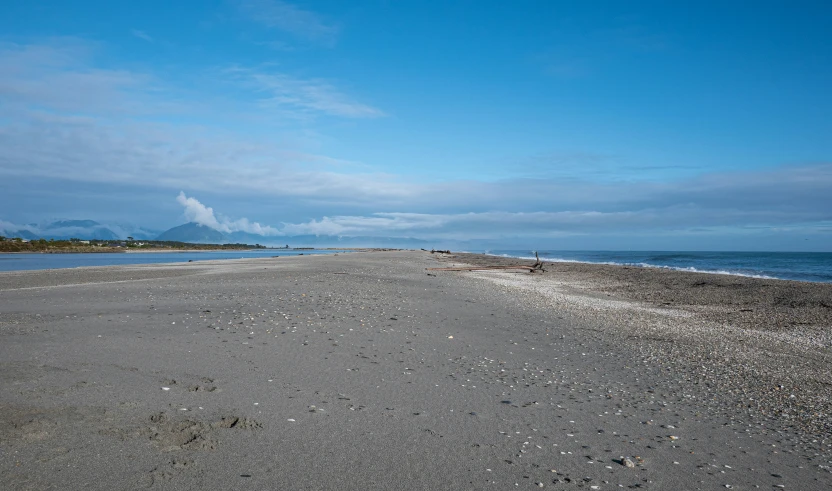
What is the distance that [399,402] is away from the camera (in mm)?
6711

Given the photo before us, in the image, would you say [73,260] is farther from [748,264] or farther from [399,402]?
[748,264]

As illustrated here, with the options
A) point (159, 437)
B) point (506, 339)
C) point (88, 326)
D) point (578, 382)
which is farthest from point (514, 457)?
point (88, 326)

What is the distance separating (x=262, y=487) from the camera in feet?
14.3

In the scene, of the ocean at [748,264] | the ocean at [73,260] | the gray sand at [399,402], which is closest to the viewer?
the gray sand at [399,402]

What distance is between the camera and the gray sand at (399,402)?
4.72 m

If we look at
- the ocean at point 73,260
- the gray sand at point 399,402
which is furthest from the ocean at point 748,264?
the ocean at point 73,260

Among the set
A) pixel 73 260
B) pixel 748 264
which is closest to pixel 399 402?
pixel 73 260

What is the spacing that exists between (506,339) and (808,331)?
9.28m

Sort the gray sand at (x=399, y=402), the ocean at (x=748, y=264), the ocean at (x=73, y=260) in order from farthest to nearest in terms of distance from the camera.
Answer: the ocean at (x=73, y=260) → the ocean at (x=748, y=264) → the gray sand at (x=399, y=402)

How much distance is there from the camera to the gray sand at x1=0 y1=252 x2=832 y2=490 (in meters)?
4.72

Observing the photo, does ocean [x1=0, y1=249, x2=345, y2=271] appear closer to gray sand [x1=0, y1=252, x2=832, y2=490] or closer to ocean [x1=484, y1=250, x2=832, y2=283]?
gray sand [x1=0, y1=252, x2=832, y2=490]

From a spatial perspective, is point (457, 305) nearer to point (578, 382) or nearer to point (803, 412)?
point (578, 382)

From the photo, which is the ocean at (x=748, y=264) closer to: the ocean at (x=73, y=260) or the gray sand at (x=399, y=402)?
the gray sand at (x=399, y=402)

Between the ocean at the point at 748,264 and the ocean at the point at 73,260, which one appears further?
the ocean at the point at 73,260
